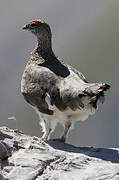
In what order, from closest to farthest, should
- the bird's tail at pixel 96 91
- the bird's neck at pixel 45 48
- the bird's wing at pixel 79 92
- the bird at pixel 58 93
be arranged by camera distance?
the bird's tail at pixel 96 91 < the bird's wing at pixel 79 92 < the bird at pixel 58 93 < the bird's neck at pixel 45 48

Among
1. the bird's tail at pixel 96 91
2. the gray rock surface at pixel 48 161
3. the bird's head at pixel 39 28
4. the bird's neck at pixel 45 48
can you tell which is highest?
the bird's head at pixel 39 28

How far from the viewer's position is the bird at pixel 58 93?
44.9ft

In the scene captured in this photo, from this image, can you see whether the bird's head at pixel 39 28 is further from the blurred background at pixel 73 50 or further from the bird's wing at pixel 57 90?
the blurred background at pixel 73 50

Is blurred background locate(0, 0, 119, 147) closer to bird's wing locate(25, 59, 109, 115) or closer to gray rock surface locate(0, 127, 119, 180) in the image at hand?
bird's wing locate(25, 59, 109, 115)

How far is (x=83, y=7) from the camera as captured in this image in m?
40.9

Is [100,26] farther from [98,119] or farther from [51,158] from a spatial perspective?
[51,158]

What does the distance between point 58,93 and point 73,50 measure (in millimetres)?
23967

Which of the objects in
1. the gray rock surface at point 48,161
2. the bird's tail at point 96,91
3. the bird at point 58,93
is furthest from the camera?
the bird at point 58,93

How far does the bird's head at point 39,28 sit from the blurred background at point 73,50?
1104 centimetres

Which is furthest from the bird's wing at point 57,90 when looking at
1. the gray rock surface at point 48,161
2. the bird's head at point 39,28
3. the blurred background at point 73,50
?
the blurred background at point 73,50

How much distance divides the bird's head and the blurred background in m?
11.0

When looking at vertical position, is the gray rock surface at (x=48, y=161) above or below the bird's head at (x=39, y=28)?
below

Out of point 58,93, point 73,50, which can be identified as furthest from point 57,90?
point 73,50


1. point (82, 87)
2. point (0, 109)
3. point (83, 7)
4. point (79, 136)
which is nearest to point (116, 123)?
point (79, 136)
